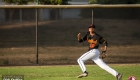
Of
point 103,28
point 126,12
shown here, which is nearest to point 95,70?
point 126,12

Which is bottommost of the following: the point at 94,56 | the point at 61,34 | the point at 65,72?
the point at 61,34

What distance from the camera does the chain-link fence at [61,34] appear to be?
21141mm

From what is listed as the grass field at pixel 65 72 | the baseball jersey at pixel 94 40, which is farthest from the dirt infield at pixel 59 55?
the baseball jersey at pixel 94 40

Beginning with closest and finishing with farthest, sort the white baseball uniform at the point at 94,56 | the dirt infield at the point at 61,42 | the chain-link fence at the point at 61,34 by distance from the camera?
1. the white baseball uniform at the point at 94,56
2. the dirt infield at the point at 61,42
3. the chain-link fence at the point at 61,34

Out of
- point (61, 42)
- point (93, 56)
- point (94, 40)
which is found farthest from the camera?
point (61, 42)

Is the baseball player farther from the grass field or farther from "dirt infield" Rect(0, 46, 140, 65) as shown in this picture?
"dirt infield" Rect(0, 46, 140, 65)

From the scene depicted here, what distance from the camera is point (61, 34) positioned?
24.9 metres

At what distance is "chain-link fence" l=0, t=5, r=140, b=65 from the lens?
21.1 metres

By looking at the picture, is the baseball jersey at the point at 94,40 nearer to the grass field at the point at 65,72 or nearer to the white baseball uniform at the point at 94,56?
the white baseball uniform at the point at 94,56

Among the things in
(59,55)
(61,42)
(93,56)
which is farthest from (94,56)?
(61,42)

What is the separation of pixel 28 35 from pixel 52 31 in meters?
1.19

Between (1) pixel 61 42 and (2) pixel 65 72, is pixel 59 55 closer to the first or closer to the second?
(1) pixel 61 42

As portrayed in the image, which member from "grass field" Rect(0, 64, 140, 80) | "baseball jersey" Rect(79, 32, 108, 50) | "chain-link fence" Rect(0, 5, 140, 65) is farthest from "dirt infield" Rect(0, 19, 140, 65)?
"baseball jersey" Rect(79, 32, 108, 50)

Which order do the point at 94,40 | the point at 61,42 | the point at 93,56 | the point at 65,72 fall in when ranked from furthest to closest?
the point at 61,42 < the point at 65,72 < the point at 94,40 < the point at 93,56
